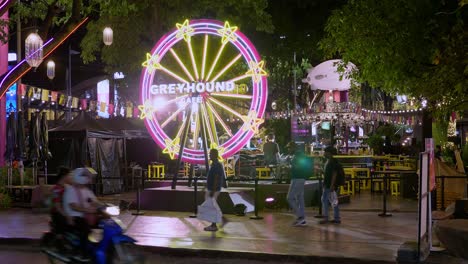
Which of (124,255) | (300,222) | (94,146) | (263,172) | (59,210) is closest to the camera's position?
(124,255)

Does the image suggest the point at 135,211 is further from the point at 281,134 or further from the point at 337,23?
the point at 281,134

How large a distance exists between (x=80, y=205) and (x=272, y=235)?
506 cm

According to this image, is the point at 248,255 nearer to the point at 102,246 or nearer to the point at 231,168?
the point at 102,246

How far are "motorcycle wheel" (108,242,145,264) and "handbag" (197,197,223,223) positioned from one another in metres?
4.75

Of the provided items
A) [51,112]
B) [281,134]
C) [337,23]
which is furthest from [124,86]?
[337,23]

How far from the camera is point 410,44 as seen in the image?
12.6 m

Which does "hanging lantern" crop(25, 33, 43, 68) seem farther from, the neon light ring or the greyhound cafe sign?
the greyhound cafe sign

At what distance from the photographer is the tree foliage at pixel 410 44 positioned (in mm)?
11594

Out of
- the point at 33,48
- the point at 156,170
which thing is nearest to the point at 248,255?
the point at 33,48

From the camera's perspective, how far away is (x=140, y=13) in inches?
995

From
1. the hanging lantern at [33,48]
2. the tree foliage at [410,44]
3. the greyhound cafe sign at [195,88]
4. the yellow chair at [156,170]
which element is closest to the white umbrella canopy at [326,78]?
the yellow chair at [156,170]

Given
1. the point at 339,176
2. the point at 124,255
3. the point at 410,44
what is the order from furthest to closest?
the point at 339,176 < the point at 410,44 < the point at 124,255

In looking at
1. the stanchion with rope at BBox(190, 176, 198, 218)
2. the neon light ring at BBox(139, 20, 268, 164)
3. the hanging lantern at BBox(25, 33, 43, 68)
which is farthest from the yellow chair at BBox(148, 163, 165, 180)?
the hanging lantern at BBox(25, 33, 43, 68)

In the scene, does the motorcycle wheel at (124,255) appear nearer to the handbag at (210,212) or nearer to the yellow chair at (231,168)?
the handbag at (210,212)
